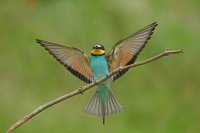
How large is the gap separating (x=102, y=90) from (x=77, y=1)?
5.54 feet

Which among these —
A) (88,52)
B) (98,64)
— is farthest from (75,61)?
(88,52)

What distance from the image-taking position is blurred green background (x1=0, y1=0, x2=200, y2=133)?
8.11ft

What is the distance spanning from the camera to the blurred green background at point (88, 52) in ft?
8.11

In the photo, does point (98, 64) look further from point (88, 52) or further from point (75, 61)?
point (88, 52)

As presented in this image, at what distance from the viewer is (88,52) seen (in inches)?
98.5

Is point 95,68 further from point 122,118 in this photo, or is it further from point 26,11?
point 26,11

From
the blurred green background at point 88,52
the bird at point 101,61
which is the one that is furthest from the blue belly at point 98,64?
the blurred green background at point 88,52

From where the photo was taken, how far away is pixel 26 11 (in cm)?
279

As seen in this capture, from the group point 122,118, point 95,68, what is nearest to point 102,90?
point 95,68

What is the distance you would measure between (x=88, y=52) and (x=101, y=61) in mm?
1407

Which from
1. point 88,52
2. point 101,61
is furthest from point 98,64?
point 88,52

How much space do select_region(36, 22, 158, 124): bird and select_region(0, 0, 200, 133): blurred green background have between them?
49.7 inches

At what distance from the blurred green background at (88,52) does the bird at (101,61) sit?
1264 mm

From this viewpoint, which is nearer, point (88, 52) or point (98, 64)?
point (98, 64)
